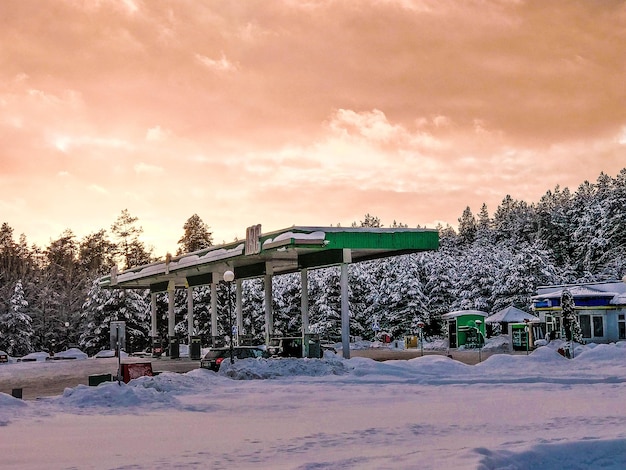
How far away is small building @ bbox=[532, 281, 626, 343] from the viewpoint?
49.2 m

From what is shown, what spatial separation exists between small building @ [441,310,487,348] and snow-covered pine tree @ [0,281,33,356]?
3755 cm

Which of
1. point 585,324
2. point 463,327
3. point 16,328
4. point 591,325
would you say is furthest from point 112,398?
point 16,328

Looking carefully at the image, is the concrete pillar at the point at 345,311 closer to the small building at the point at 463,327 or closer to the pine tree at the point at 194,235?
the small building at the point at 463,327

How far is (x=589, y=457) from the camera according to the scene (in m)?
11.1

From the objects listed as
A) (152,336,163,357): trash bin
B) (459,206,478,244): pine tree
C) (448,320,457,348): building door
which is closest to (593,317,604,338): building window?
(448,320,457,348): building door

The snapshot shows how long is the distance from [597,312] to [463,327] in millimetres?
11220

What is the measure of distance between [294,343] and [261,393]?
13572mm

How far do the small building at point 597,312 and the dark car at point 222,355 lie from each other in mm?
25461

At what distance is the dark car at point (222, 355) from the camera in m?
29.1

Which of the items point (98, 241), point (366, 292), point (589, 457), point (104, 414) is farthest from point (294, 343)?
point (98, 241)

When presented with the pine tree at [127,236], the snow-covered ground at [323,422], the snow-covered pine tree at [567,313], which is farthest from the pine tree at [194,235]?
the snow-covered ground at [323,422]

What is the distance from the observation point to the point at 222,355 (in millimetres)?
29672

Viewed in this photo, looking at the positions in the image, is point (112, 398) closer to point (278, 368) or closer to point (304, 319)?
Result: point (278, 368)

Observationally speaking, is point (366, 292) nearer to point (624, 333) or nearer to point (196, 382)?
point (624, 333)
